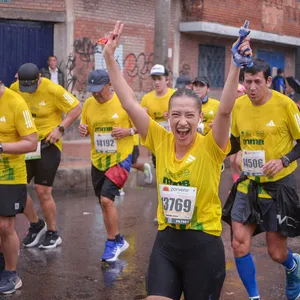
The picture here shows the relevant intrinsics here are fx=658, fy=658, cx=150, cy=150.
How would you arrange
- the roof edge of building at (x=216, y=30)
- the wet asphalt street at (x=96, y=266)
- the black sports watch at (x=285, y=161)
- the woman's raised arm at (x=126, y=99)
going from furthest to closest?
the roof edge of building at (x=216, y=30), the wet asphalt street at (x=96, y=266), the black sports watch at (x=285, y=161), the woman's raised arm at (x=126, y=99)

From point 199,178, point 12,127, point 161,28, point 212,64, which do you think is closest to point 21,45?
point 161,28

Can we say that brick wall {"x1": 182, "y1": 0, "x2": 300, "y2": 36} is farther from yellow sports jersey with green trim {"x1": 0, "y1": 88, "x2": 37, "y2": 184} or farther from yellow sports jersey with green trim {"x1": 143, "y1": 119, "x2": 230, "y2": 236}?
yellow sports jersey with green trim {"x1": 143, "y1": 119, "x2": 230, "y2": 236}

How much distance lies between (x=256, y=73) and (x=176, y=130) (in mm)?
1609

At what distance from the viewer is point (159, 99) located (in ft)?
30.2

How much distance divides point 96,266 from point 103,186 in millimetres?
831

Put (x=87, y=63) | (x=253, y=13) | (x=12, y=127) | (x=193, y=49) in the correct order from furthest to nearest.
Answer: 1. (x=253, y=13)
2. (x=193, y=49)
3. (x=87, y=63)
4. (x=12, y=127)

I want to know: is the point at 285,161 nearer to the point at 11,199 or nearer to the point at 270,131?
the point at 270,131

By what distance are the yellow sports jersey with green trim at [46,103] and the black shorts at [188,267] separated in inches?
145

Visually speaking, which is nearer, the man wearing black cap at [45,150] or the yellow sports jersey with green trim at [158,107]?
the man wearing black cap at [45,150]

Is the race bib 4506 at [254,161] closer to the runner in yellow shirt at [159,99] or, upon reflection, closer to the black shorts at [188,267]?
the black shorts at [188,267]

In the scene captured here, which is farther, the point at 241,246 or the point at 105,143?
the point at 105,143

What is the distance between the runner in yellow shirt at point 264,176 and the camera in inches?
205

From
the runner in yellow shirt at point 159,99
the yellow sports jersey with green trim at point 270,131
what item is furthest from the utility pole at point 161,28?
the yellow sports jersey with green trim at point 270,131

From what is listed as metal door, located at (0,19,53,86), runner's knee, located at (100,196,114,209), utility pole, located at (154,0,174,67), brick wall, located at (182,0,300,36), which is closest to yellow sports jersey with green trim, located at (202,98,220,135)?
runner's knee, located at (100,196,114,209)
